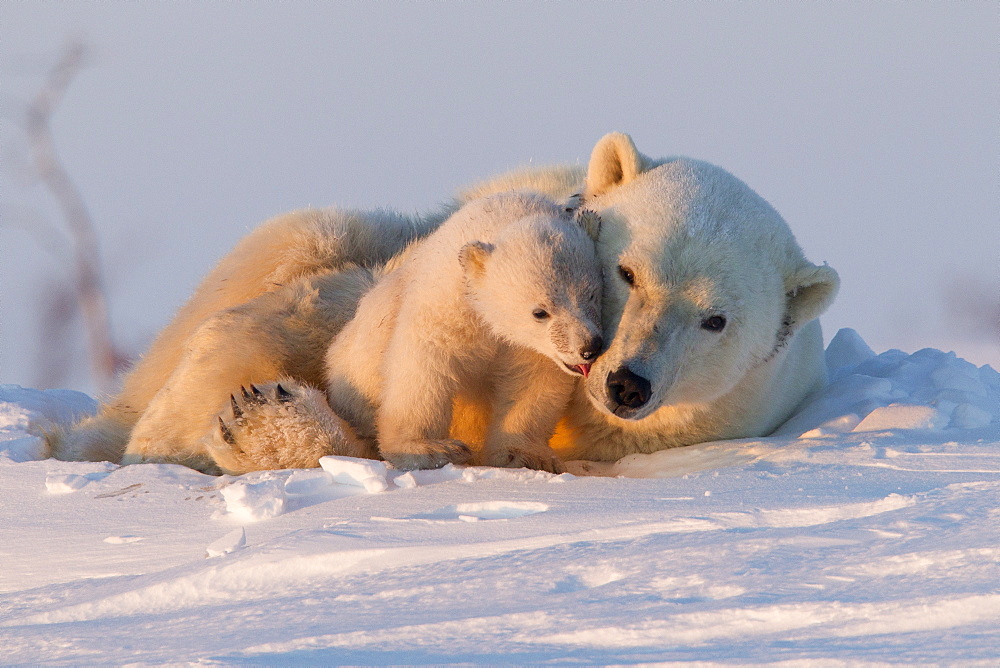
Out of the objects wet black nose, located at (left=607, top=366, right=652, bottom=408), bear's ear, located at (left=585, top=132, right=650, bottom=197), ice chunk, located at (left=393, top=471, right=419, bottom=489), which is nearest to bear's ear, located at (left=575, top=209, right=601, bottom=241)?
bear's ear, located at (left=585, top=132, right=650, bottom=197)

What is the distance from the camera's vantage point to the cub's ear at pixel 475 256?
3.54 m

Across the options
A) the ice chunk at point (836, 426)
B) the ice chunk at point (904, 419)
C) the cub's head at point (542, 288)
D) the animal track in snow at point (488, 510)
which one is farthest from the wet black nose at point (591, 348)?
the ice chunk at point (904, 419)

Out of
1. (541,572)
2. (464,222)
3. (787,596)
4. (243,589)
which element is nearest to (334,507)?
(243,589)

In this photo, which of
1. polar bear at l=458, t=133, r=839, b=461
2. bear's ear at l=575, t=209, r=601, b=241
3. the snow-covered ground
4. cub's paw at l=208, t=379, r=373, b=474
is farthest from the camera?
cub's paw at l=208, t=379, r=373, b=474

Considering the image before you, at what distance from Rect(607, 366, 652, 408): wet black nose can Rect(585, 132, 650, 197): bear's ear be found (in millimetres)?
→ 1007

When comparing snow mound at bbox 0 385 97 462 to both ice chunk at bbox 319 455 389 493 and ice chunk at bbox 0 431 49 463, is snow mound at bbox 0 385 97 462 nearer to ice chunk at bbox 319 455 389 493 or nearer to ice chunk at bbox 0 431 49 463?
ice chunk at bbox 0 431 49 463

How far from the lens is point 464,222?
388cm

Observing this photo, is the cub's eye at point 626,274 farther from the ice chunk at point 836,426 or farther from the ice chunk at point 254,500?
the ice chunk at point 254,500

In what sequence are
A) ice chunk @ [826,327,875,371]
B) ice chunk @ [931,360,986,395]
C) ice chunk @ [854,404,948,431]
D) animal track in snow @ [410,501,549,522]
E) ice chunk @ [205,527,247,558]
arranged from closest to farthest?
ice chunk @ [205,527,247,558] → animal track in snow @ [410,501,549,522] → ice chunk @ [854,404,948,431] → ice chunk @ [931,360,986,395] → ice chunk @ [826,327,875,371]

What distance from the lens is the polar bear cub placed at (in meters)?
3.43

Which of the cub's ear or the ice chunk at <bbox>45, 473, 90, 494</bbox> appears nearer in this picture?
the cub's ear

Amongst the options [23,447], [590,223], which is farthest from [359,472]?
[23,447]

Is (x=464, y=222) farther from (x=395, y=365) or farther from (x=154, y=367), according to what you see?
(x=154, y=367)

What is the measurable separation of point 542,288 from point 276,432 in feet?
4.07
